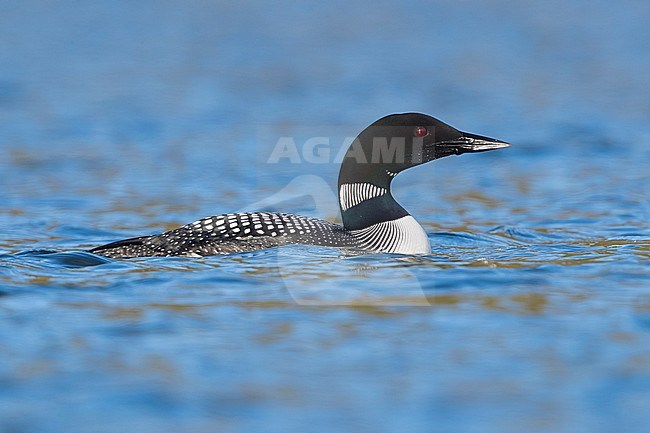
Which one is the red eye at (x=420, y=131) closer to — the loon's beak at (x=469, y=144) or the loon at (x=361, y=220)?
the loon at (x=361, y=220)

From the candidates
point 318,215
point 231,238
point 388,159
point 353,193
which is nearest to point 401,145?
point 388,159

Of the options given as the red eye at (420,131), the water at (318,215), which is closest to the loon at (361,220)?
the red eye at (420,131)

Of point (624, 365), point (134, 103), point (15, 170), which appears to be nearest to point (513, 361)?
point (624, 365)

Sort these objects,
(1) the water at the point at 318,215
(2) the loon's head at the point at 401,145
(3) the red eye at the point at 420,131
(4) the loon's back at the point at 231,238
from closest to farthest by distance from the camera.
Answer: (1) the water at the point at 318,215 → (4) the loon's back at the point at 231,238 → (2) the loon's head at the point at 401,145 → (3) the red eye at the point at 420,131

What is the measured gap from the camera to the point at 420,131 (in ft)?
23.4

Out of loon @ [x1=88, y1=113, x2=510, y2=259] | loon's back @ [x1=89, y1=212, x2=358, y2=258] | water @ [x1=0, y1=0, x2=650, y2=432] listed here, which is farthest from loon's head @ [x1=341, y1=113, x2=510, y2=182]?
water @ [x1=0, y1=0, x2=650, y2=432]

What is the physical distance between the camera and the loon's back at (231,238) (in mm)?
6812

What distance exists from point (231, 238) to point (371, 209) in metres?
0.81

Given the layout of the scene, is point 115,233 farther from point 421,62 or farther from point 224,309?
point 421,62

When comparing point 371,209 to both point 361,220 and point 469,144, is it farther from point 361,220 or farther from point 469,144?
point 469,144

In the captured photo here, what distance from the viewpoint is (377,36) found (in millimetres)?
16219

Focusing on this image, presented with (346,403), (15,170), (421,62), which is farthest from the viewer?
(421,62)

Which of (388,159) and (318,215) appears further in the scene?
(318,215)

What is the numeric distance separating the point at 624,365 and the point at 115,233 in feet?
12.5
